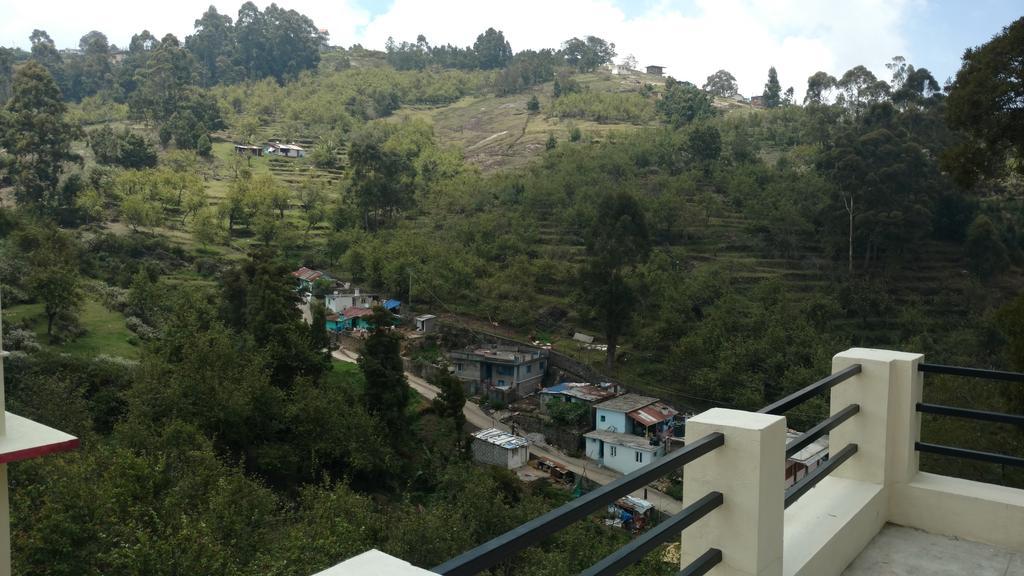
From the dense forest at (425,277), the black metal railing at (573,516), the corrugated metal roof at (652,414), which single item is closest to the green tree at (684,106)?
the dense forest at (425,277)

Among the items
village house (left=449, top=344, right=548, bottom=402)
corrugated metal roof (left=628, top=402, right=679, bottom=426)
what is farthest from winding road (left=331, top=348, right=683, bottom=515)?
corrugated metal roof (left=628, top=402, right=679, bottom=426)

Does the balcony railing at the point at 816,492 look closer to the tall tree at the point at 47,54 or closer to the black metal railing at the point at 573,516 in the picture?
the black metal railing at the point at 573,516

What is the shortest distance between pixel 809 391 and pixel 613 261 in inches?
823

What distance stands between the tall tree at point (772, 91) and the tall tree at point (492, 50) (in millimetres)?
27727

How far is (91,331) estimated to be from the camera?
18.8 meters

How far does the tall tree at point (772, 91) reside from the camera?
5028cm

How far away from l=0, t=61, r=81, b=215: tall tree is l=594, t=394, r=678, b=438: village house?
22.4m

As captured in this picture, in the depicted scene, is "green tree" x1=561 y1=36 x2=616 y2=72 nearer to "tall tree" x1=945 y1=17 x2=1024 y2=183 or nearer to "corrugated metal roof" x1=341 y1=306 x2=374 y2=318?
"corrugated metal roof" x1=341 y1=306 x2=374 y2=318

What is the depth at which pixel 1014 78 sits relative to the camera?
266 inches

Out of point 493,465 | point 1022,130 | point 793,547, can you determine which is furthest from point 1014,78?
point 493,465

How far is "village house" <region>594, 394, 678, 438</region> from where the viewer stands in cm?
1752

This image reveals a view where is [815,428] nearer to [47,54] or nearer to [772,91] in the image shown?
[772,91]

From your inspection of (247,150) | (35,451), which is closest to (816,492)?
(35,451)

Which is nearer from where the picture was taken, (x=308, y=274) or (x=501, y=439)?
(x=501, y=439)
